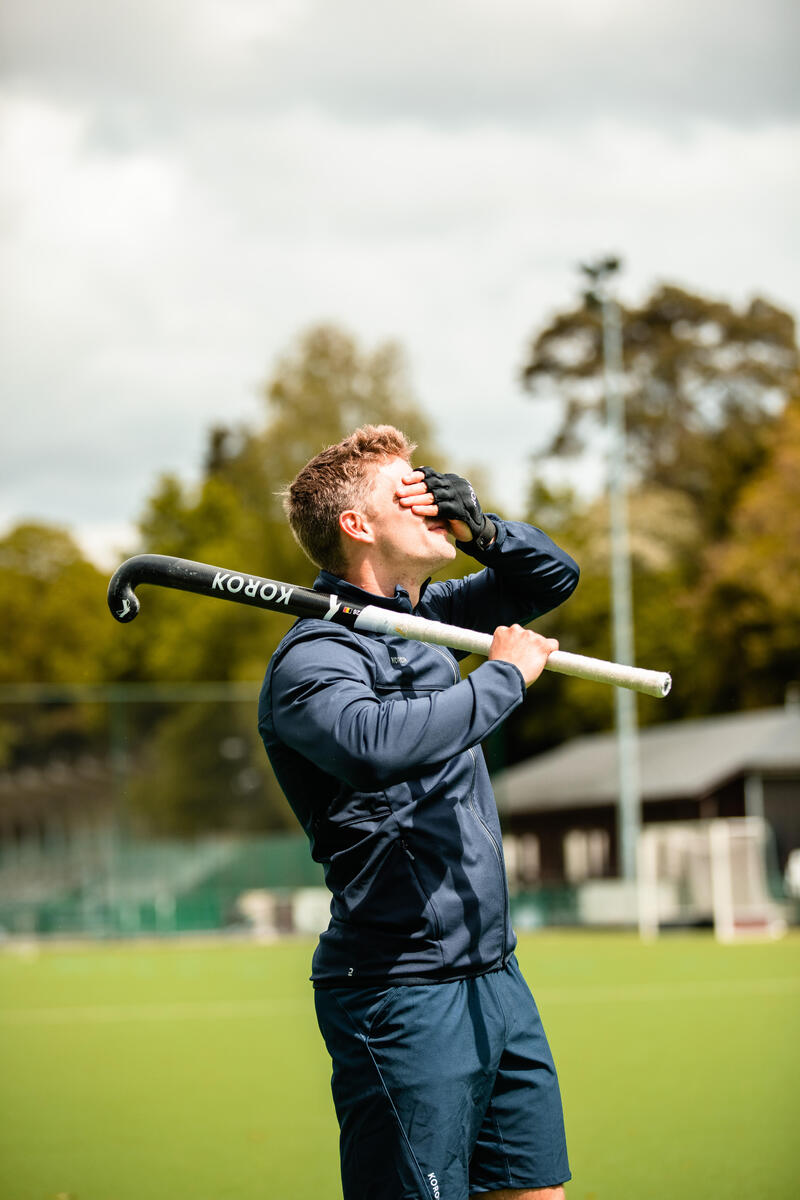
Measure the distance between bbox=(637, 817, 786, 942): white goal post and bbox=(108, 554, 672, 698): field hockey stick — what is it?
2471cm

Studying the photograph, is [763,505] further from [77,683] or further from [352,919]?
[352,919]

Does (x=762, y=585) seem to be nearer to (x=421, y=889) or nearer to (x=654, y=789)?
(x=654, y=789)

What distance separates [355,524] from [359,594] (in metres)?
0.17

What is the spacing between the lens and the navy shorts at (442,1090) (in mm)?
3195

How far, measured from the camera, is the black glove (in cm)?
360

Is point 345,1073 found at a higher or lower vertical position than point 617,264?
lower

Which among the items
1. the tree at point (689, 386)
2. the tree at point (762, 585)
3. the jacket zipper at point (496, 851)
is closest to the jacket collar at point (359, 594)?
the jacket zipper at point (496, 851)

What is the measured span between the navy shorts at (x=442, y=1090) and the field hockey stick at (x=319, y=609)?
2.44ft

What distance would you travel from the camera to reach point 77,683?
60.4 meters

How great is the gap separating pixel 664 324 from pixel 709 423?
12.2 feet

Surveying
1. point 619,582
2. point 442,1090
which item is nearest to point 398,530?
point 442,1090

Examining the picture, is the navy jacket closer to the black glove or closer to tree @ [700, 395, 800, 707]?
the black glove

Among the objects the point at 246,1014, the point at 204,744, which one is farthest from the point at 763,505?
the point at 246,1014

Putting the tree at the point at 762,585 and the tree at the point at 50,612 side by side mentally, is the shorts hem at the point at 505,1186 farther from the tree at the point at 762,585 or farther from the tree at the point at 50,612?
the tree at the point at 50,612
